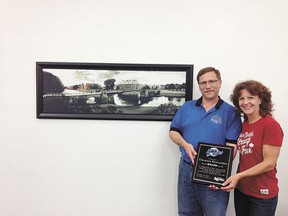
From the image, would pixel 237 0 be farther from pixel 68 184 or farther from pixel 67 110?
pixel 68 184

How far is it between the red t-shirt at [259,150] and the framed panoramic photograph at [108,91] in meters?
0.59

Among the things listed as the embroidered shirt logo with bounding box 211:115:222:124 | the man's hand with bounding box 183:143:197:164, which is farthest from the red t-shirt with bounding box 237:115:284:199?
the man's hand with bounding box 183:143:197:164

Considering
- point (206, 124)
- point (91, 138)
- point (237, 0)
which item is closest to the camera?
point (206, 124)

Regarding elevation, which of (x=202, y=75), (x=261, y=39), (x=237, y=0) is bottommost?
(x=202, y=75)

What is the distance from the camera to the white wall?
5.66 ft

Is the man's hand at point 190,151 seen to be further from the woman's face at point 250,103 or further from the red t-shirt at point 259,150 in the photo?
the woman's face at point 250,103

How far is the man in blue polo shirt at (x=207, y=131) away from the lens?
1.39 meters

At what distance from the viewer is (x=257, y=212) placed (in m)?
1.27

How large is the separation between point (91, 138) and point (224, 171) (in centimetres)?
107

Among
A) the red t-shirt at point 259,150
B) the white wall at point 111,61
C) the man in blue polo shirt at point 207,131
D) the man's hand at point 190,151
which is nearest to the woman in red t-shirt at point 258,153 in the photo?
the red t-shirt at point 259,150

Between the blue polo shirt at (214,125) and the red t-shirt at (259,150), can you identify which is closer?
the red t-shirt at (259,150)

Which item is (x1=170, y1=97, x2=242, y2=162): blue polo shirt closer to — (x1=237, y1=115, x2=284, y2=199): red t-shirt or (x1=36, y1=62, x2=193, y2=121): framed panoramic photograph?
(x1=237, y1=115, x2=284, y2=199): red t-shirt

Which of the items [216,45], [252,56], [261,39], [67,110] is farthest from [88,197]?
[261,39]

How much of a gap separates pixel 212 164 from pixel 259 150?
11.0 inches
